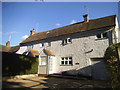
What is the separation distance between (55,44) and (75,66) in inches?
200

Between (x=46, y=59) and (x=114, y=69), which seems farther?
(x=46, y=59)

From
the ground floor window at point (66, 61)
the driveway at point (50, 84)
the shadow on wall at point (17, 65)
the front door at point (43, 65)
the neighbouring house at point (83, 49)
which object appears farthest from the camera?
the ground floor window at point (66, 61)

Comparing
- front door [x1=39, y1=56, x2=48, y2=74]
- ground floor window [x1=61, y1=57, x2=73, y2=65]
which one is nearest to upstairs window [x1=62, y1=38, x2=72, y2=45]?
ground floor window [x1=61, y1=57, x2=73, y2=65]

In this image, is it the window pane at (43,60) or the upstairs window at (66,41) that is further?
the upstairs window at (66,41)

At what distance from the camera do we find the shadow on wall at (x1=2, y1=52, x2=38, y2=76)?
385 inches

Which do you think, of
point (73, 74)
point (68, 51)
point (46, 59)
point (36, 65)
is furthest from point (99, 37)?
point (36, 65)

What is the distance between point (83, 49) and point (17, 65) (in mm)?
8712

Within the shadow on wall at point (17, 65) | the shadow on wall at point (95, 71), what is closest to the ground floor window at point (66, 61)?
the shadow on wall at point (95, 71)

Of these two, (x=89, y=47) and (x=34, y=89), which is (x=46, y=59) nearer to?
(x=89, y=47)

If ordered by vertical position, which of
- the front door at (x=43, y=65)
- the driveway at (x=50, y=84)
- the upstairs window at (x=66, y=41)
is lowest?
the driveway at (x=50, y=84)

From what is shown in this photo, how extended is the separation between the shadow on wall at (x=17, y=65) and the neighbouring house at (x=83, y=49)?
4.61ft

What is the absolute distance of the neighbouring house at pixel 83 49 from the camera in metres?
11.1

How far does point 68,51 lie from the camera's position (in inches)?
543

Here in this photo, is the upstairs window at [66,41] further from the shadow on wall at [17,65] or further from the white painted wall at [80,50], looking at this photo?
the shadow on wall at [17,65]
